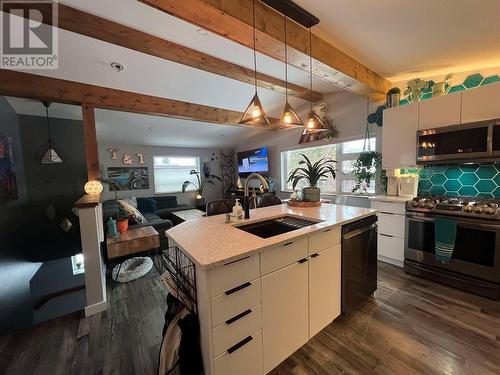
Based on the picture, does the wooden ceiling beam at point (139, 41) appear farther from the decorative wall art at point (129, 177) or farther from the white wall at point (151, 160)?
the decorative wall art at point (129, 177)

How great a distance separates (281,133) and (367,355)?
4.55 metres

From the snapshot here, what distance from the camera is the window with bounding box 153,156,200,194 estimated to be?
617 cm

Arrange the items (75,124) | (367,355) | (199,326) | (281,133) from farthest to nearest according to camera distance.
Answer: (281,133), (75,124), (367,355), (199,326)

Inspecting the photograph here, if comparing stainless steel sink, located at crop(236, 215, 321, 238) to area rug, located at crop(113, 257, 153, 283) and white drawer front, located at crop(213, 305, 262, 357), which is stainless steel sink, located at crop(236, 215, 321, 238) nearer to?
white drawer front, located at crop(213, 305, 262, 357)

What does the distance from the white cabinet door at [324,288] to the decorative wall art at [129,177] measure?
5.42 m

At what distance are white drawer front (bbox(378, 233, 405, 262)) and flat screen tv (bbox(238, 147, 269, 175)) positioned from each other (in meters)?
3.32

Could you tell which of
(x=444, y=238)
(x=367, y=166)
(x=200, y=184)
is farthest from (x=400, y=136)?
(x=200, y=184)

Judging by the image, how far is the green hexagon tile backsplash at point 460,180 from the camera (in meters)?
2.45

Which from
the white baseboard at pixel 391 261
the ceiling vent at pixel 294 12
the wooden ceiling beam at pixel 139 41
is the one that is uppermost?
the wooden ceiling beam at pixel 139 41

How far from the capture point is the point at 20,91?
8.07 feet

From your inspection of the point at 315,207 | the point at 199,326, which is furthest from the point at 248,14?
the point at 199,326

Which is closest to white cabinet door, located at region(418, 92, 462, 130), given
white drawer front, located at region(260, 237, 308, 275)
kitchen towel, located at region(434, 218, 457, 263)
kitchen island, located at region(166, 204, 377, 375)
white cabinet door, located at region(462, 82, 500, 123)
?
white cabinet door, located at region(462, 82, 500, 123)

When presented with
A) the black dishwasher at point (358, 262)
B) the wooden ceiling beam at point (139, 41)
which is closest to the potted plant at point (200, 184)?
the wooden ceiling beam at point (139, 41)

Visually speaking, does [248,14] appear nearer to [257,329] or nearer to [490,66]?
[257,329]
